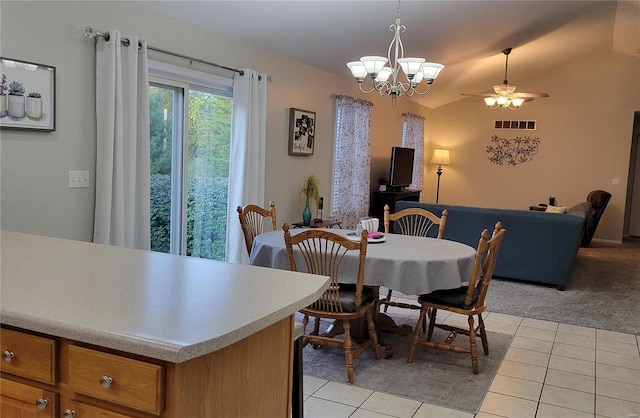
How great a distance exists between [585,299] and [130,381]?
489 cm

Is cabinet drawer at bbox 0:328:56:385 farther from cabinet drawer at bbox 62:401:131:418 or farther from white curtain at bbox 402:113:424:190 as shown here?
white curtain at bbox 402:113:424:190

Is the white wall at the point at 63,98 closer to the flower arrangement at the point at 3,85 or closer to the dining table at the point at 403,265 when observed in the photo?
the flower arrangement at the point at 3,85

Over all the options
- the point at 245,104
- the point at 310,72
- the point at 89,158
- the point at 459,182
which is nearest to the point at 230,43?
the point at 245,104

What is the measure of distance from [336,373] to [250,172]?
232cm

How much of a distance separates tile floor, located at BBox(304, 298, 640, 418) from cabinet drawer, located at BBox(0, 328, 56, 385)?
1.52 m

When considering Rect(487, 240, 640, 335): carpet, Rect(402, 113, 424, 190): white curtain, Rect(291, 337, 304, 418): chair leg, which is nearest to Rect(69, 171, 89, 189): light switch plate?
Rect(291, 337, 304, 418): chair leg

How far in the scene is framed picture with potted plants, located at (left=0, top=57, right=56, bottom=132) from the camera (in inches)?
115

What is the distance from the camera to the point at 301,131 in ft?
19.1

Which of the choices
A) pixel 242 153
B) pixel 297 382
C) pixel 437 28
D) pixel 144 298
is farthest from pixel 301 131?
pixel 144 298

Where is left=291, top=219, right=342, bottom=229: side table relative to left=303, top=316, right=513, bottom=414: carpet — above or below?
above

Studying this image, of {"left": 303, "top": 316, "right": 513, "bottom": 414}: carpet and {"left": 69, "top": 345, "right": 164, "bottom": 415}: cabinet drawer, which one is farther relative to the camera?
{"left": 303, "top": 316, "right": 513, "bottom": 414}: carpet

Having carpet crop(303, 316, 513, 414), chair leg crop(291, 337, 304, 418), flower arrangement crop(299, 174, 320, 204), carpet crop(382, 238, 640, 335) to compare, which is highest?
flower arrangement crop(299, 174, 320, 204)

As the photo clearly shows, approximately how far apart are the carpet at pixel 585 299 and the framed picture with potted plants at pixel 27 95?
12.4 feet

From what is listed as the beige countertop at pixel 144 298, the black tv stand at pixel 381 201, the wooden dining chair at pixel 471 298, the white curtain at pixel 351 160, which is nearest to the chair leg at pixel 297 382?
the beige countertop at pixel 144 298
